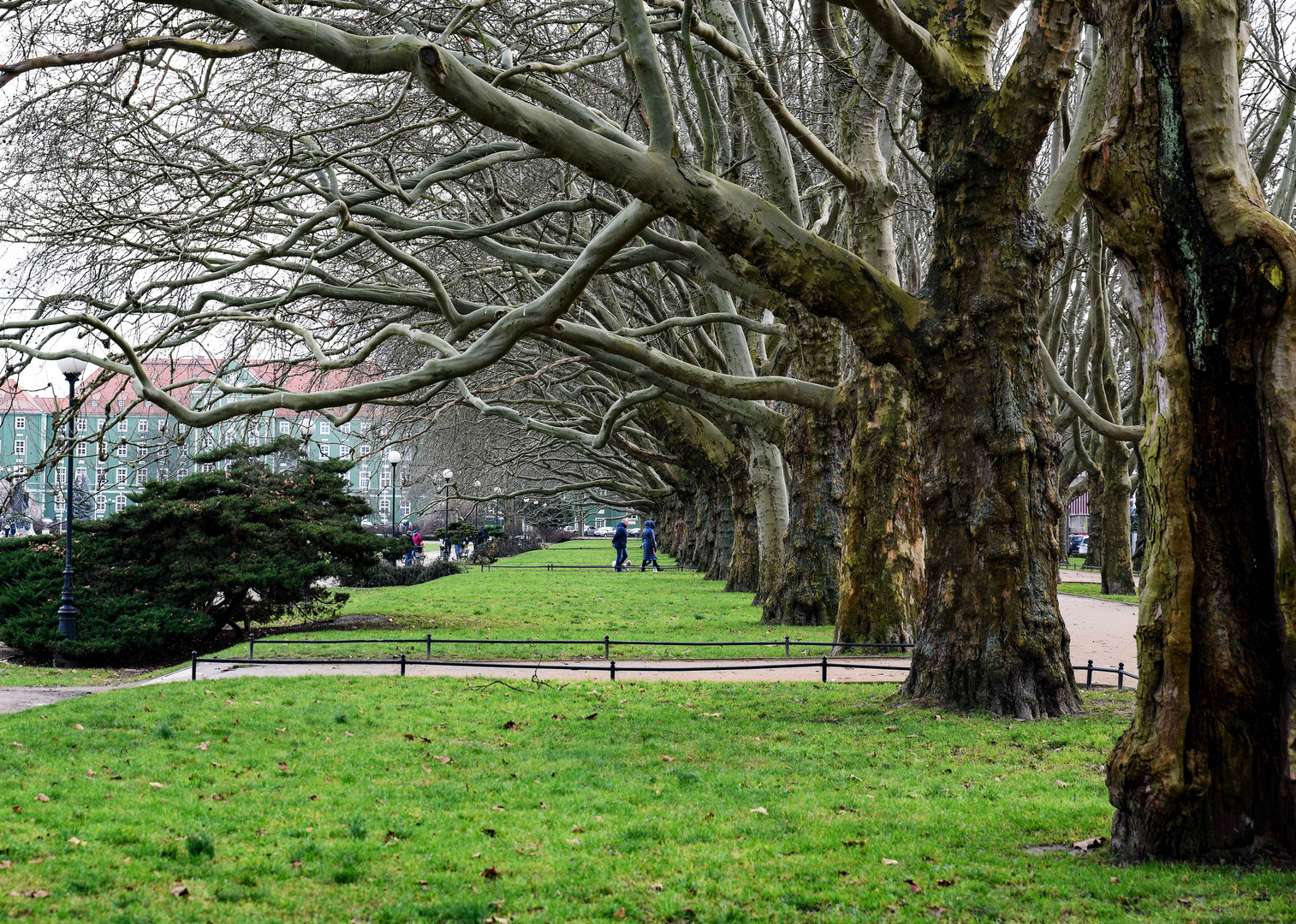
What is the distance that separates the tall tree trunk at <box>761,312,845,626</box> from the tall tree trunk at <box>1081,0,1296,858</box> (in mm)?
11575

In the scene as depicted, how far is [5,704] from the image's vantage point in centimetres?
1010

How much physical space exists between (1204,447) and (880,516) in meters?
8.07

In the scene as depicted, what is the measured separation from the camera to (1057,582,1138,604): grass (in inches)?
995

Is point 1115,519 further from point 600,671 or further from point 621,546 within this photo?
point 621,546

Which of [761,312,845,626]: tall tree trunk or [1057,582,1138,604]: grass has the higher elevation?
[761,312,845,626]: tall tree trunk

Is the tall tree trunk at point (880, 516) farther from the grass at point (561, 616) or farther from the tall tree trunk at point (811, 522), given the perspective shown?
the tall tree trunk at point (811, 522)

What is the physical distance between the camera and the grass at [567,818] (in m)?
4.58

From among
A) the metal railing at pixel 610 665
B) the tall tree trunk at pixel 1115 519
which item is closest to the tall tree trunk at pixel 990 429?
the metal railing at pixel 610 665

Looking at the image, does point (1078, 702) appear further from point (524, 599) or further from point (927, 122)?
point (524, 599)

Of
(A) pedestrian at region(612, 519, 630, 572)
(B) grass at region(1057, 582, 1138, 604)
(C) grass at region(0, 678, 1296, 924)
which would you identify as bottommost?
(C) grass at region(0, 678, 1296, 924)

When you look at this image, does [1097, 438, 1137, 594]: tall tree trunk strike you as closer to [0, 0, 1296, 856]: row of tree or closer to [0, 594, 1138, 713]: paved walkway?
[0, 0, 1296, 856]: row of tree

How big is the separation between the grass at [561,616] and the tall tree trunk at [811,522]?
61 cm

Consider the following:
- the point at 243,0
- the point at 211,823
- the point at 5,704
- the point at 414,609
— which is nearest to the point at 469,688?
the point at 5,704

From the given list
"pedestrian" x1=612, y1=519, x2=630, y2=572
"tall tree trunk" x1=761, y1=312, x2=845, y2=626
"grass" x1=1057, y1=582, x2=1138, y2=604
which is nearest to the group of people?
"pedestrian" x1=612, y1=519, x2=630, y2=572
